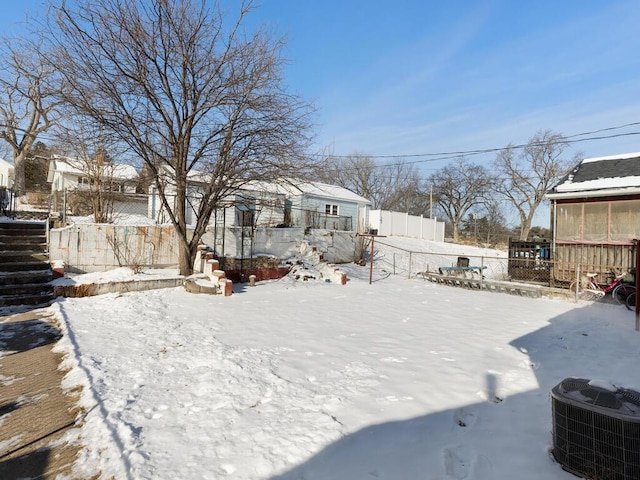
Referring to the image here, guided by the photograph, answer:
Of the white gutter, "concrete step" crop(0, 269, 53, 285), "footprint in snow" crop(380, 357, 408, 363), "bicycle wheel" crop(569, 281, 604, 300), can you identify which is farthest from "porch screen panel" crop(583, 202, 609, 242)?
"concrete step" crop(0, 269, 53, 285)

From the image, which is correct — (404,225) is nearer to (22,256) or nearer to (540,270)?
(540,270)

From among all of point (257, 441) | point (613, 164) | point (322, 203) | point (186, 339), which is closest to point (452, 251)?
point (322, 203)

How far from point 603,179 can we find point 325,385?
38.9 feet

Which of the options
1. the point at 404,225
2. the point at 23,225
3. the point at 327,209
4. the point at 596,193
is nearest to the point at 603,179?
the point at 596,193

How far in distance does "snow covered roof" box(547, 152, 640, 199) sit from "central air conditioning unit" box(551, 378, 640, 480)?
10.5 metres

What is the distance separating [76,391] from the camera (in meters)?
3.91

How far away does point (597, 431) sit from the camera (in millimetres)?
2436

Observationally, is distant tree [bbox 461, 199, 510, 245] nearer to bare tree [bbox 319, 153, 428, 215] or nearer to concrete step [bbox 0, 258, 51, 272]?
bare tree [bbox 319, 153, 428, 215]

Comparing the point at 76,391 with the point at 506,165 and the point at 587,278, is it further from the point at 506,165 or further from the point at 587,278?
the point at 506,165

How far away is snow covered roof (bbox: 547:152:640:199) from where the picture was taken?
34.3 feet

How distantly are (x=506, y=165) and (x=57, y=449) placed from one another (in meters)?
43.6

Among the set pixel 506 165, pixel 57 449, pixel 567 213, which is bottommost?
pixel 57 449

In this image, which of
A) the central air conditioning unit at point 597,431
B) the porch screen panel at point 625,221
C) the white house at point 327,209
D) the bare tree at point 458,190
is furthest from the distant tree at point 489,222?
the central air conditioning unit at point 597,431

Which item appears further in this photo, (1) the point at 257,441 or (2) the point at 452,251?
(2) the point at 452,251
